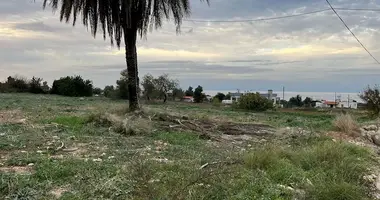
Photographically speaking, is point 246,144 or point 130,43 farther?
point 130,43

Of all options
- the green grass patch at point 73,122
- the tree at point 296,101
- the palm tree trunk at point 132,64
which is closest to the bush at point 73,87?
the tree at point 296,101

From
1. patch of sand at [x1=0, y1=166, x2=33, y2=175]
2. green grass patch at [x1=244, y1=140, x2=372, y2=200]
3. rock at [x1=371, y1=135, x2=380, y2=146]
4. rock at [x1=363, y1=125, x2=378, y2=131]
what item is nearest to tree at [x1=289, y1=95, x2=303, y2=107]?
rock at [x1=363, y1=125, x2=378, y2=131]

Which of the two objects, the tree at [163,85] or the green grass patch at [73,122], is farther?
the tree at [163,85]

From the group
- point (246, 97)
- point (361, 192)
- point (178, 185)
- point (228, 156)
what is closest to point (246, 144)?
point (228, 156)

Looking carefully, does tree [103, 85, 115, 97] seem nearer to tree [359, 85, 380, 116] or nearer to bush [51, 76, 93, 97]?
bush [51, 76, 93, 97]

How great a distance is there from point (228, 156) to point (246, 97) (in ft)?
74.6

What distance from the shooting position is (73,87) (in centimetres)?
3988

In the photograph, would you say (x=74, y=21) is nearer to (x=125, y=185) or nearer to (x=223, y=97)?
(x=125, y=185)

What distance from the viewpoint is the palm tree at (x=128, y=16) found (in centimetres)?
1367

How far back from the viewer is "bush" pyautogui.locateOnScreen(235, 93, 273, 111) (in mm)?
29797

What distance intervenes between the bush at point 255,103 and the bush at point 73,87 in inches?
670

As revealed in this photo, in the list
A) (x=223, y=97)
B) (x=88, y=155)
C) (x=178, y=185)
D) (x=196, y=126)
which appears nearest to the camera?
(x=178, y=185)

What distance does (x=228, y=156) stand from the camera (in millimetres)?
8000

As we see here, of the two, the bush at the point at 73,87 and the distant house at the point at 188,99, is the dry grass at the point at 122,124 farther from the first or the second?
the distant house at the point at 188,99
